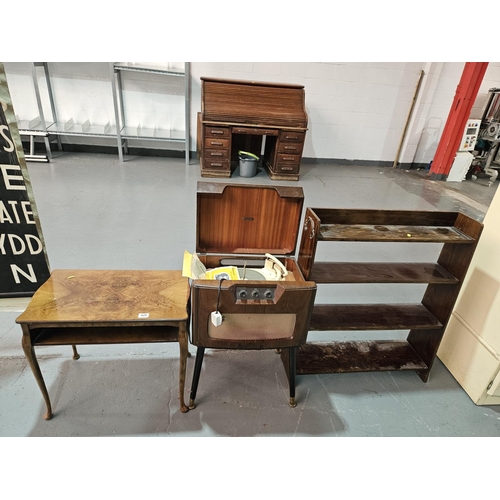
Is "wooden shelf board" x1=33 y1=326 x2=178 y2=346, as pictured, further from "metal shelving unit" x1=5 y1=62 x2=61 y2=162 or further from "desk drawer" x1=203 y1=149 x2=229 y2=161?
"metal shelving unit" x1=5 y1=62 x2=61 y2=162

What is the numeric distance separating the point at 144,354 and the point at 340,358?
1.06 meters

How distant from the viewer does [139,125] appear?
492cm

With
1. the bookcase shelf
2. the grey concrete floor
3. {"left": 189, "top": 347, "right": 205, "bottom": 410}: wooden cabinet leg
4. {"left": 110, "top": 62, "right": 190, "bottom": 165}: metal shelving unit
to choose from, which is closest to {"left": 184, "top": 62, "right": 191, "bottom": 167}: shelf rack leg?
{"left": 110, "top": 62, "right": 190, "bottom": 165}: metal shelving unit

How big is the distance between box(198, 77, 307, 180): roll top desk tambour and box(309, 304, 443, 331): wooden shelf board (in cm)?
302

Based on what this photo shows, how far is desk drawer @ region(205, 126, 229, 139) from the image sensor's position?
408 centimetres

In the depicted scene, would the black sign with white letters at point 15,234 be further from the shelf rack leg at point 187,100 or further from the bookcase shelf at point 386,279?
the shelf rack leg at point 187,100

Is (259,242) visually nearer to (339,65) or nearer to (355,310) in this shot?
(355,310)

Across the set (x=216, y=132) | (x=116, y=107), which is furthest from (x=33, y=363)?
(x=116, y=107)

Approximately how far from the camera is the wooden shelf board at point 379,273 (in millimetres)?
1481

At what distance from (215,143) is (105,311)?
10.9 ft

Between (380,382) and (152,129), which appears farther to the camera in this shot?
(152,129)

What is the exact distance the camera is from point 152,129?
16.2 ft
